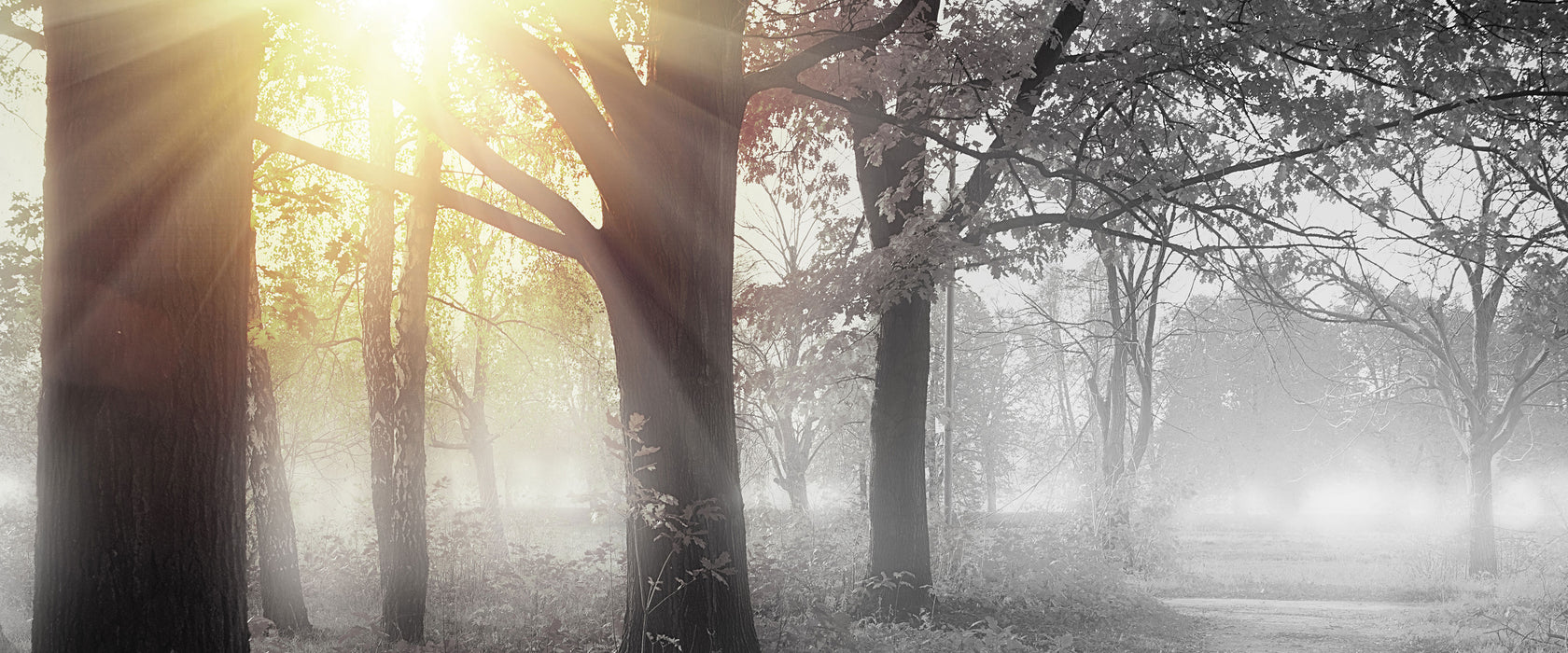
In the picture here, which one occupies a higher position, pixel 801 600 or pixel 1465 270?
pixel 1465 270

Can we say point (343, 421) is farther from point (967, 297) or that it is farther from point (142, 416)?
point (967, 297)

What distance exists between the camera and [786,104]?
12.0m

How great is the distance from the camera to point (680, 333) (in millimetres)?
6805

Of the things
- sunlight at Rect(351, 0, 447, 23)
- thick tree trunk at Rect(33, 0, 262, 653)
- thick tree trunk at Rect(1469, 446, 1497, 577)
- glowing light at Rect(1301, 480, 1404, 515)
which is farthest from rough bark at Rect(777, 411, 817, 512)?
glowing light at Rect(1301, 480, 1404, 515)

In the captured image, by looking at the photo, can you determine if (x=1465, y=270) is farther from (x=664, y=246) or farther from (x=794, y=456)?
(x=794, y=456)

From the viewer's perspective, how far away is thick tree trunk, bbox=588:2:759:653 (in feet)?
21.8

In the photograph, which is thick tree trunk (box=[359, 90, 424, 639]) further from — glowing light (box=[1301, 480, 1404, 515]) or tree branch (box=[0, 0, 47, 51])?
glowing light (box=[1301, 480, 1404, 515])

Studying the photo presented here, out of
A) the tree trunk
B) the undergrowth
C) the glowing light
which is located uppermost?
the tree trunk

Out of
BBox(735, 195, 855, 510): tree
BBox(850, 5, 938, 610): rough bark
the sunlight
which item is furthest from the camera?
BBox(735, 195, 855, 510): tree

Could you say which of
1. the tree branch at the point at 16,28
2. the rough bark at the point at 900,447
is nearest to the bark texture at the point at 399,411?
the tree branch at the point at 16,28

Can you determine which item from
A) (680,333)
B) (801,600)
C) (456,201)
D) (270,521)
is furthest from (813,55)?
(270,521)

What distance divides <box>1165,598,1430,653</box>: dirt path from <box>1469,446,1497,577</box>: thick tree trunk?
4240 mm

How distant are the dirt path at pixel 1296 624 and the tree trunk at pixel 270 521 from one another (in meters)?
10.5

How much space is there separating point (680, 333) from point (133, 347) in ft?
11.8
